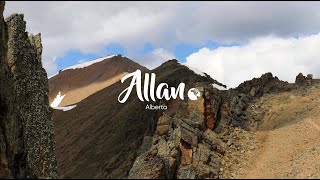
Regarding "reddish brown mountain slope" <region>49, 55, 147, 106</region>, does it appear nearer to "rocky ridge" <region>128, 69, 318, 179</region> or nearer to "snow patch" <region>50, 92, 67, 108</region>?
"snow patch" <region>50, 92, 67, 108</region>

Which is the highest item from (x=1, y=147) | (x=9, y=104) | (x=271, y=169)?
(x=9, y=104)

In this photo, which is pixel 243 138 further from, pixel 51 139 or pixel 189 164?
pixel 51 139

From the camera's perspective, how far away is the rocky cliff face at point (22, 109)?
20.4m

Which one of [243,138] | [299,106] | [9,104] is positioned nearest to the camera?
[9,104]

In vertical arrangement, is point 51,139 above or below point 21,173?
above

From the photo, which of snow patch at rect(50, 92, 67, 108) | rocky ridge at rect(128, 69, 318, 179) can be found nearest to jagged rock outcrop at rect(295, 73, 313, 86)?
rocky ridge at rect(128, 69, 318, 179)

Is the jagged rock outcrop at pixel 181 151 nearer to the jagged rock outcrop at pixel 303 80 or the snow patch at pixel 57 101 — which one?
the jagged rock outcrop at pixel 303 80

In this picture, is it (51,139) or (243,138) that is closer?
(51,139)

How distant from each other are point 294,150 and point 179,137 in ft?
22.8

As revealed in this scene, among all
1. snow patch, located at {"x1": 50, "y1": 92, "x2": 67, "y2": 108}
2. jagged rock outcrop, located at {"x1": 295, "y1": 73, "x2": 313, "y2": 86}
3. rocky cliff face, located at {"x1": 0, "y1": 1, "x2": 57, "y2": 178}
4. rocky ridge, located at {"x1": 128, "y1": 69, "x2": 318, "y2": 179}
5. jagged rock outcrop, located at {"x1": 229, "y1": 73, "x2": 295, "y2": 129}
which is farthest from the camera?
snow patch, located at {"x1": 50, "y1": 92, "x2": 67, "y2": 108}

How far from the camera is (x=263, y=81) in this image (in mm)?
42844

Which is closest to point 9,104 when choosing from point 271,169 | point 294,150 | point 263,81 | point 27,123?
point 27,123

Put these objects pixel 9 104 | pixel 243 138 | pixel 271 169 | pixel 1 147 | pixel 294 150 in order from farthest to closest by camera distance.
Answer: pixel 243 138, pixel 294 150, pixel 271 169, pixel 9 104, pixel 1 147

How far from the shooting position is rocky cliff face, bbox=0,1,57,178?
20.4 m
